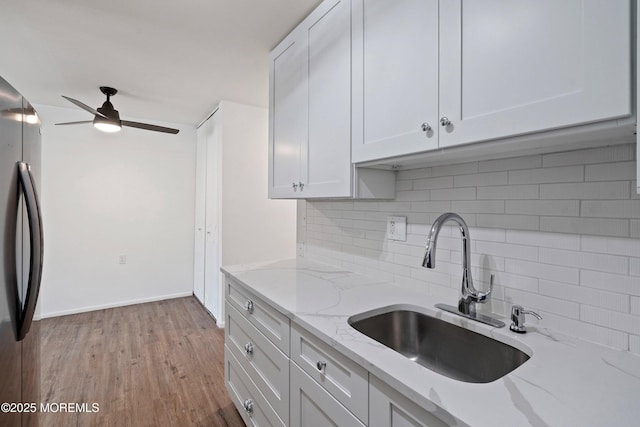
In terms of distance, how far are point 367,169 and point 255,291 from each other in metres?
0.78

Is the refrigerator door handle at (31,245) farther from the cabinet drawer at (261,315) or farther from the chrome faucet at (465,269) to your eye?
the chrome faucet at (465,269)

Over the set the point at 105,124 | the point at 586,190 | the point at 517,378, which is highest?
the point at 105,124

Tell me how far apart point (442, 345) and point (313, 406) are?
0.52m

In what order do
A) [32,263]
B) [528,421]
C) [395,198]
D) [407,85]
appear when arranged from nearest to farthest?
[528,421] → [407,85] → [32,263] → [395,198]

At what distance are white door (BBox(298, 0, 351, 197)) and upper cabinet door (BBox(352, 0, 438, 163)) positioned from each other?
66mm

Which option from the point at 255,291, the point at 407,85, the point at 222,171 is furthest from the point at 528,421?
the point at 222,171

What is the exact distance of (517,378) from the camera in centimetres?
72

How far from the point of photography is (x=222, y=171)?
3236 mm

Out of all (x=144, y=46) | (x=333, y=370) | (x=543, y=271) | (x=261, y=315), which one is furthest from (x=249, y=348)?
(x=144, y=46)

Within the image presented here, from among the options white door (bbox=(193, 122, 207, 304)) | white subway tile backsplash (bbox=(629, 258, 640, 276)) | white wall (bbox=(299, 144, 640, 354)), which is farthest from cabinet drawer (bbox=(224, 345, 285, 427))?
white door (bbox=(193, 122, 207, 304))

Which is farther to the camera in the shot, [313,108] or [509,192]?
[313,108]

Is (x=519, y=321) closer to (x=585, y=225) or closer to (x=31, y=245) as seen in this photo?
(x=585, y=225)

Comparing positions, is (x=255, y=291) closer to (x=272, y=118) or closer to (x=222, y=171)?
(x=272, y=118)

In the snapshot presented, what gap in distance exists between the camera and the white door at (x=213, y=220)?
3309 mm
